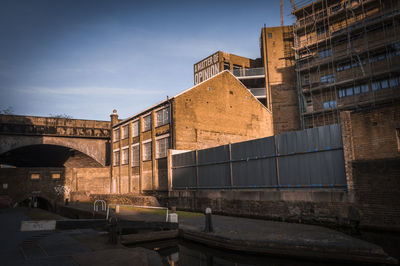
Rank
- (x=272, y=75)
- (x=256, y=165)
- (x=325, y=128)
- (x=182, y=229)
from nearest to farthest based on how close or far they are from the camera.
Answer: (x=182, y=229), (x=325, y=128), (x=256, y=165), (x=272, y=75)

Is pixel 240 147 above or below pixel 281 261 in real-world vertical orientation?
above

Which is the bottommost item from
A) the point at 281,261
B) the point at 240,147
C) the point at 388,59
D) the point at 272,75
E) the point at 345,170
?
the point at 281,261

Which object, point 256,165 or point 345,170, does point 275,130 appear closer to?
point 256,165

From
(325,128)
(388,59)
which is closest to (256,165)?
(325,128)

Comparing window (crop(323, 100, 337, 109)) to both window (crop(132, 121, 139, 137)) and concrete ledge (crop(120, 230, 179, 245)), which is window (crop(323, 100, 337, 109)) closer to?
window (crop(132, 121, 139, 137))

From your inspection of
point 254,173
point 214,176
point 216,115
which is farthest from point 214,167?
point 216,115

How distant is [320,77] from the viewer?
33.0m

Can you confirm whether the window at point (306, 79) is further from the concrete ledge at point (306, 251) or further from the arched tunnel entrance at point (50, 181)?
the concrete ledge at point (306, 251)

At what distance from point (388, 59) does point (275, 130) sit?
13.5 metres

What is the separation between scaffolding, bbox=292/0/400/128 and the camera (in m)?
27.9

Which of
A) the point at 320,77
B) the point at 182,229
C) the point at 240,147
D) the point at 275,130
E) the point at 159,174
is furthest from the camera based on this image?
the point at 275,130

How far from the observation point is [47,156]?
44219mm

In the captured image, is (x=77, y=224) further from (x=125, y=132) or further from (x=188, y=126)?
(x=125, y=132)

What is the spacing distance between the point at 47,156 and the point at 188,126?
90.8 feet
